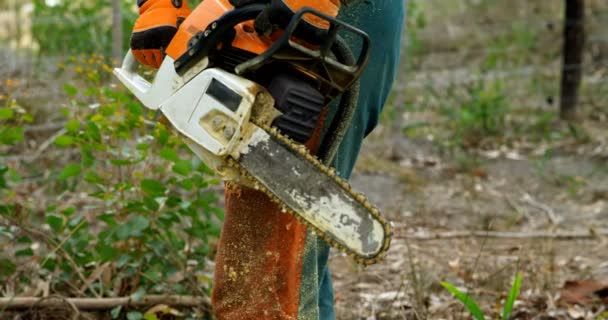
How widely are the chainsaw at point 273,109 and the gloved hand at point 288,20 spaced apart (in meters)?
0.02

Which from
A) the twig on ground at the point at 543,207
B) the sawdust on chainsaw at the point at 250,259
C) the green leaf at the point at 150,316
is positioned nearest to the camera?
the sawdust on chainsaw at the point at 250,259

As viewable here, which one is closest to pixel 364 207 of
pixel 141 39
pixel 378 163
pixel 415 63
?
pixel 141 39

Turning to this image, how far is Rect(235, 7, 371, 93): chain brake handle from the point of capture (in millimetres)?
1586

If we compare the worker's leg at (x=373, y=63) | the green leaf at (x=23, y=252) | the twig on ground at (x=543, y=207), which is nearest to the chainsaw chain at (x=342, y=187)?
the worker's leg at (x=373, y=63)

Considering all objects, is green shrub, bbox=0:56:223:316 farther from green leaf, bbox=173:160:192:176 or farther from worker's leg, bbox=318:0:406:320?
worker's leg, bbox=318:0:406:320

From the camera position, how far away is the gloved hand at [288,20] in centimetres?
162

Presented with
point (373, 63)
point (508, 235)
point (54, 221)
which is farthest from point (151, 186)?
point (508, 235)

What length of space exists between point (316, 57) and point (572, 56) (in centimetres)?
558

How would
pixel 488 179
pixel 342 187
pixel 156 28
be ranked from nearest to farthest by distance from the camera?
pixel 342 187
pixel 156 28
pixel 488 179

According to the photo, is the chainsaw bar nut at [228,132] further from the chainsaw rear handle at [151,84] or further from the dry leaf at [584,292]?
the dry leaf at [584,292]

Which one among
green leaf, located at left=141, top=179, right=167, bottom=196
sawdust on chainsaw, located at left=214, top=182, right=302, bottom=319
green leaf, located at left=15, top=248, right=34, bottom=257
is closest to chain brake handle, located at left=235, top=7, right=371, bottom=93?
sawdust on chainsaw, located at left=214, top=182, right=302, bottom=319

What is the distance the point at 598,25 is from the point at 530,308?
6291mm

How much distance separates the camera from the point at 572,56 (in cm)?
674

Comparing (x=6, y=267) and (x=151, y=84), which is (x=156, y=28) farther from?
(x=6, y=267)
